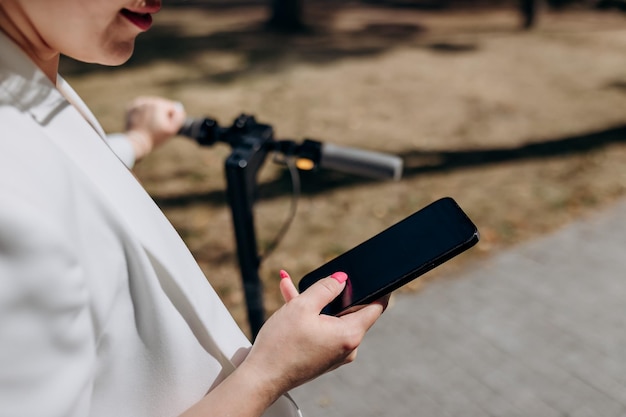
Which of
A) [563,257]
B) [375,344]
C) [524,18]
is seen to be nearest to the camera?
[375,344]

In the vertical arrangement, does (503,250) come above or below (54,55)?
below

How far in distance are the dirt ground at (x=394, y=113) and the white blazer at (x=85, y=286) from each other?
110 inches

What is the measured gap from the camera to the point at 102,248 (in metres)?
0.91

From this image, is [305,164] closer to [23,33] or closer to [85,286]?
[23,33]

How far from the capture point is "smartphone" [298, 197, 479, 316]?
4.08 feet

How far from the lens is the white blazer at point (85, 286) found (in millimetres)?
775

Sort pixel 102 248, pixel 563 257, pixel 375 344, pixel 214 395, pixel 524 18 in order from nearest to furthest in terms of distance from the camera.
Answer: pixel 102 248, pixel 214 395, pixel 375 344, pixel 563 257, pixel 524 18

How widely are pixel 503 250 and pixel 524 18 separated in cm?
745

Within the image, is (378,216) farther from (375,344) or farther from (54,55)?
(54,55)

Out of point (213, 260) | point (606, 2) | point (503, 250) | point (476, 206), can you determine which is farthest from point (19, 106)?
point (606, 2)

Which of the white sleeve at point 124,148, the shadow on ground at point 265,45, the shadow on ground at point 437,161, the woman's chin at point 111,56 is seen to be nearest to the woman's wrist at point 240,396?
the woman's chin at point 111,56

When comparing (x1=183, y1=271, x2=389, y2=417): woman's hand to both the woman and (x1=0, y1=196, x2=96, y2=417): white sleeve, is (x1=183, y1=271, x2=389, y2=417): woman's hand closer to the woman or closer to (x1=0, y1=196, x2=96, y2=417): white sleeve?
the woman

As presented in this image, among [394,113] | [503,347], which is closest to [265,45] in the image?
[394,113]

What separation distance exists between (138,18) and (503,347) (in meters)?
2.95
